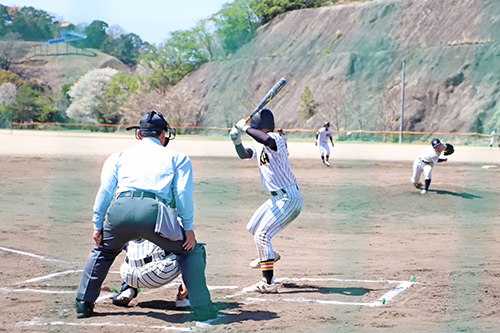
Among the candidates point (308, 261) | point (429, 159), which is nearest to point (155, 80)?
point (429, 159)

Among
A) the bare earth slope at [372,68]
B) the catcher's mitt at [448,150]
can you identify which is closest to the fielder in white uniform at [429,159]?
the catcher's mitt at [448,150]

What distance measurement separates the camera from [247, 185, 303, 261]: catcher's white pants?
578 centimetres

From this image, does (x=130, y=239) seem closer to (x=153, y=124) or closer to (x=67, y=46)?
(x=153, y=124)

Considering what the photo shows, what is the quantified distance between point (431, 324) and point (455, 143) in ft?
145

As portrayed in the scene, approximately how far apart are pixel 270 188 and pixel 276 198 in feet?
0.42

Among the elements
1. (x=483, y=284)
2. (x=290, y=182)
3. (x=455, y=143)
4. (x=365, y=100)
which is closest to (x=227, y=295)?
(x=290, y=182)

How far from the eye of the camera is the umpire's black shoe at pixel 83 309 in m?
4.58

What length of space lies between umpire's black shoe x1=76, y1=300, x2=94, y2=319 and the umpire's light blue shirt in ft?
2.30

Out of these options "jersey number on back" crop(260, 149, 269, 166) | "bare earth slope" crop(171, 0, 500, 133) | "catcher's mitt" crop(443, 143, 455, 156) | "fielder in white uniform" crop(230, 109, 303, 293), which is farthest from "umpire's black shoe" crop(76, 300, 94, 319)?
"bare earth slope" crop(171, 0, 500, 133)

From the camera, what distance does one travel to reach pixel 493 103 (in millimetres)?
46469

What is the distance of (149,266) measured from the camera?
4.60 m

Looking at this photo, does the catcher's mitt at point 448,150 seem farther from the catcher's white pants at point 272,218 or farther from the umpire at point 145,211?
the umpire at point 145,211

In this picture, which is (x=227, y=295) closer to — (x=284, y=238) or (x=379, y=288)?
(x=379, y=288)

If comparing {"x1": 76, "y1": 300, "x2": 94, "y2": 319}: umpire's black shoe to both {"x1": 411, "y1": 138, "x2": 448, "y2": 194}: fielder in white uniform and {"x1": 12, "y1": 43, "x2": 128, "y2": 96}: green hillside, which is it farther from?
{"x1": 12, "y1": 43, "x2": 128, "y2": 96}: green hillside
